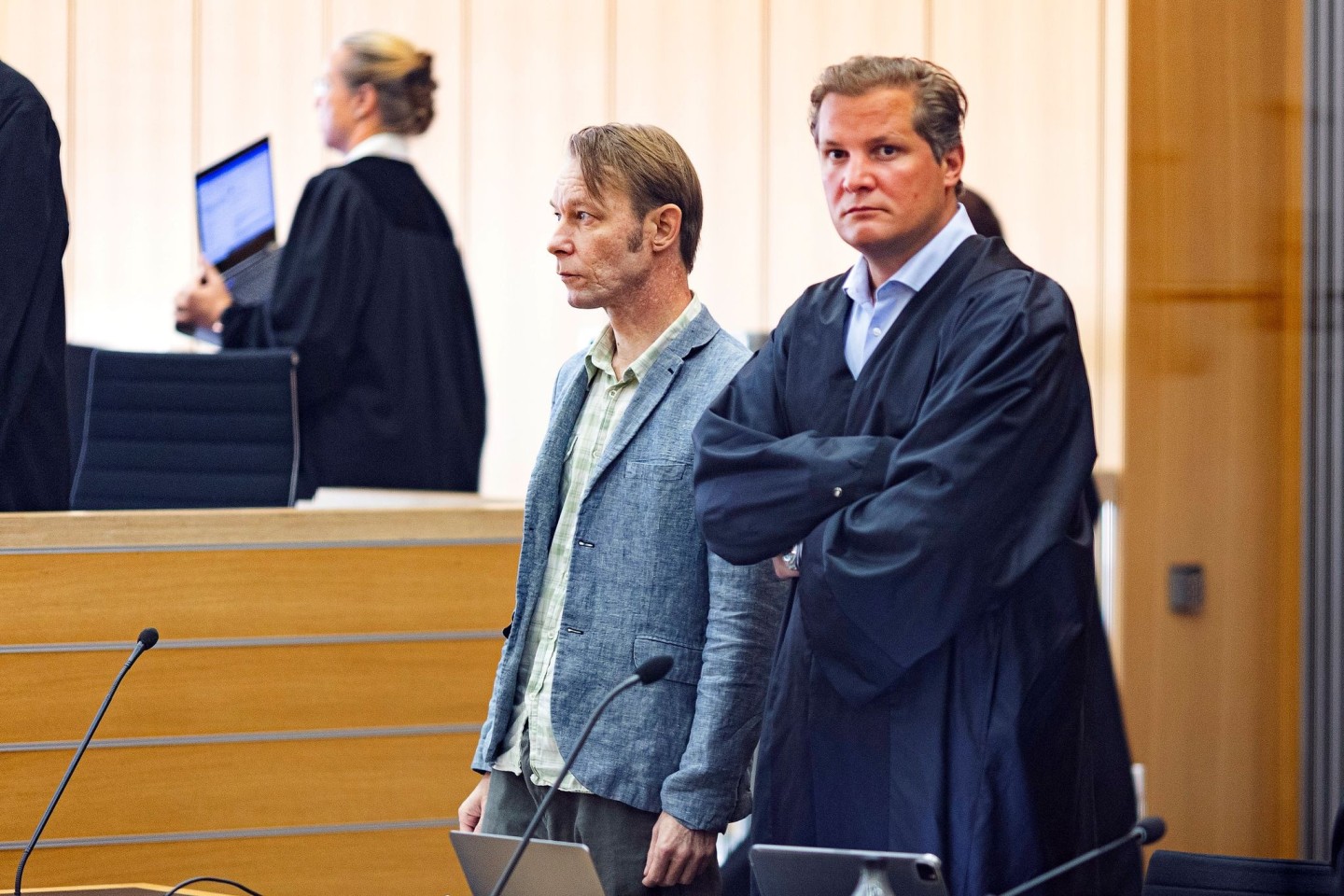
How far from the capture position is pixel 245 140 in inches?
226

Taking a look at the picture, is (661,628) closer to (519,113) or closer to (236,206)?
(236,206)

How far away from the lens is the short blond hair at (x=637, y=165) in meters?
1.99

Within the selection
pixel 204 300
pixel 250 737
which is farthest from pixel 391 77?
pixel 250 737

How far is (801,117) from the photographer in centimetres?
582

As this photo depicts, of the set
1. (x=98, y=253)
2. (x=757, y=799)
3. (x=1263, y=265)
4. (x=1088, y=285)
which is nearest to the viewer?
(x=757, y=799)

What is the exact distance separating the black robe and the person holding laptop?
50cm

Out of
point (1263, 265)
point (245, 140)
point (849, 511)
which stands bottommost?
point (849, 511)

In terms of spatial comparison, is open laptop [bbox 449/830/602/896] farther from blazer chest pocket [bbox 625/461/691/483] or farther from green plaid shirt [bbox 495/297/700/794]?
blazer chest pocket [bbox 625/461/691/483]

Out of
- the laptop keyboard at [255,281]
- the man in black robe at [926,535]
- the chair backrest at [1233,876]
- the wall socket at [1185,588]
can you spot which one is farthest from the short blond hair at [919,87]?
the wall socket at [1185,588]

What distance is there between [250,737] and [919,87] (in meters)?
1.68

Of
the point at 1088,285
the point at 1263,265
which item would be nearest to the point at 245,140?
the point at 1088,285

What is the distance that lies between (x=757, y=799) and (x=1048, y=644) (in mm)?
390

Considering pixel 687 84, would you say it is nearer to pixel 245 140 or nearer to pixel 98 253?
pixel 245 140

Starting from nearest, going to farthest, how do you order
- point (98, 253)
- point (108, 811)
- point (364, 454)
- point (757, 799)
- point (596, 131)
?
point (757, 799), point (596, 131), point (108, 811), point (364, 454), point (98, 253)
